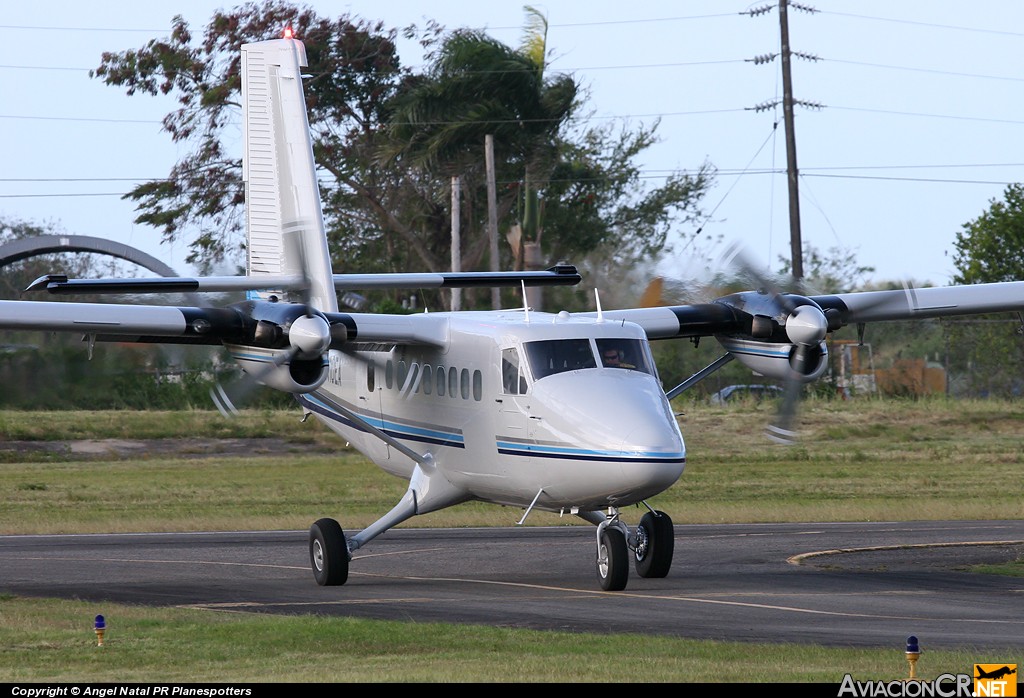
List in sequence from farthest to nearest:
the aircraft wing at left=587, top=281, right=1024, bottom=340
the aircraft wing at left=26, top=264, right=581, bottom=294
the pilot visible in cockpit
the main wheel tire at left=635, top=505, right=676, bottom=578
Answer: the aircraft wing at left=587, top=281, right=1024, bottom=340 < the main wheel tire at left=635, top=505, right=676, bottom=578 < the aircraft wing at left=26, top=264, right=581, bottom=294 < the pilot visible in cockpit

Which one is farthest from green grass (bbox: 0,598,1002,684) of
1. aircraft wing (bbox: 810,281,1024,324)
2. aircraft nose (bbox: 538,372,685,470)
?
aircraft wing (bbox: 810,281,1024,324)

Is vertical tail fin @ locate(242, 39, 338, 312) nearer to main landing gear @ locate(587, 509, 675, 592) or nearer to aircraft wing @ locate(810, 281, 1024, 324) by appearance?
main landing gear @ locate(587, 509, 675, 592)

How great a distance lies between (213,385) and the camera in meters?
19.0

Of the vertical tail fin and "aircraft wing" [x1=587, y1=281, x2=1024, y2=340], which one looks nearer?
"aircraft wing" [x1=587, y1=281, x2=1024, y2=340]

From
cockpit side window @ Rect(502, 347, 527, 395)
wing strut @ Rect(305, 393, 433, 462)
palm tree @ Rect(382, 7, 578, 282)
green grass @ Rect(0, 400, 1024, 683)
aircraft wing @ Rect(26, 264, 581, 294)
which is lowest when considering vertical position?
green grass @ Rect(0, 400, 1024, 683)

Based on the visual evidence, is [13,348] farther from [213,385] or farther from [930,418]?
[930,418]

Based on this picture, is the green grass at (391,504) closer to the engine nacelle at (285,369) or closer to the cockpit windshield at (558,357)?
the engine nacelle at (285,369)

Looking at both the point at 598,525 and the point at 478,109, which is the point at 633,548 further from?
the point at 478,109

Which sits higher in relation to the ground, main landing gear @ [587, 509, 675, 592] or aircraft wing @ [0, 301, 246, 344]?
aircraft wing @ [0, 301, 246, 344]

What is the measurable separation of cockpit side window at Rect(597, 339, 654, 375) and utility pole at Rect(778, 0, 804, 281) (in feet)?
84.9

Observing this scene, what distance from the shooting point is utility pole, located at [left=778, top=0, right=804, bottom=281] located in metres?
42.7

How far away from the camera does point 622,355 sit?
1703 centimetres

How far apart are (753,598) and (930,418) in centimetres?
2852

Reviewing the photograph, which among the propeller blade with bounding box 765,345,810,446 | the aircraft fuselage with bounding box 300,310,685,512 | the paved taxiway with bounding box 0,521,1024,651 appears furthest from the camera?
the propeller blade with bounding box 765,345,810,446
